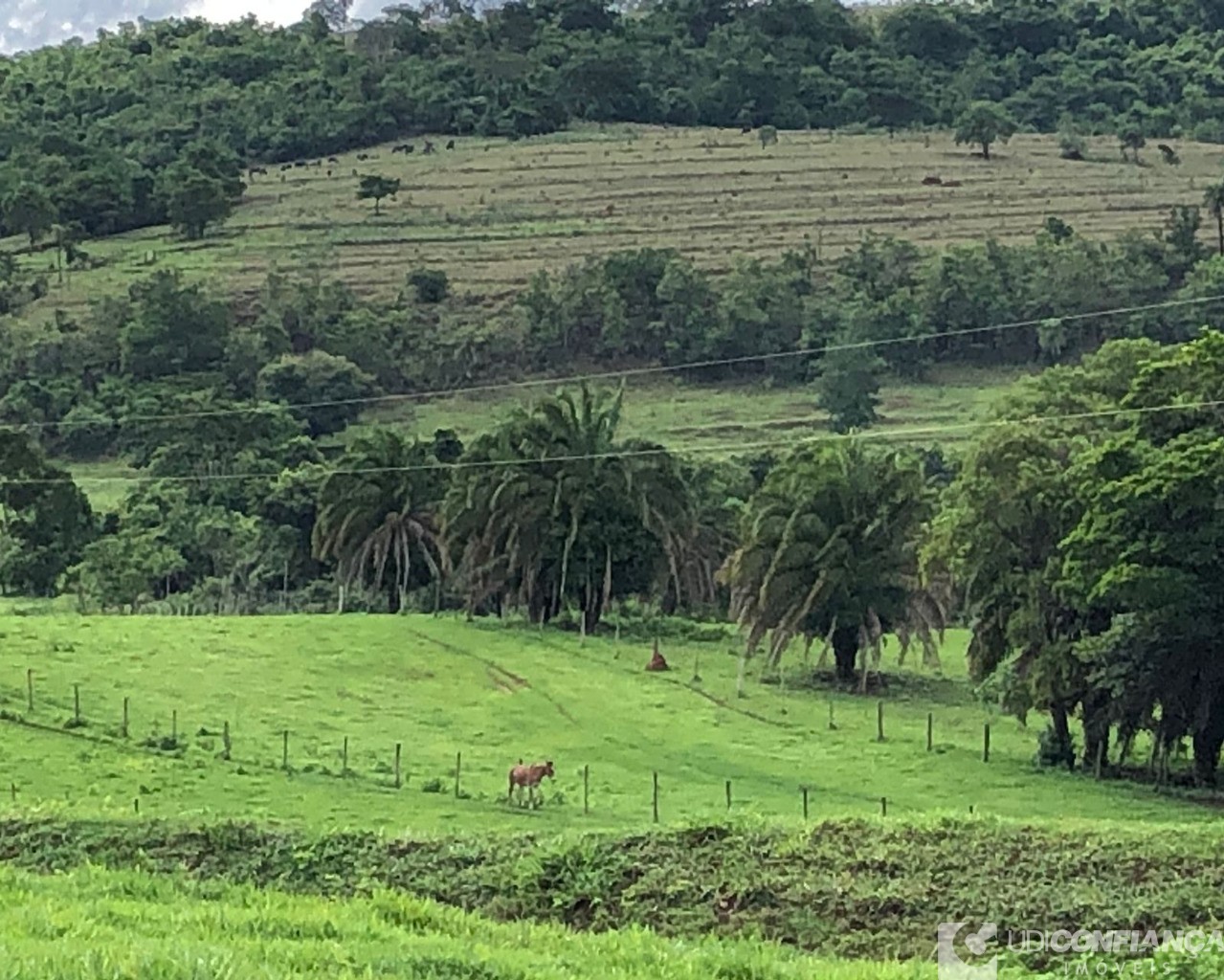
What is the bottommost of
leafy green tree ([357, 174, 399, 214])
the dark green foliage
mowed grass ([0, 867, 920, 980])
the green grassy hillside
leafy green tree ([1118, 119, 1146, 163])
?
the green grassy hillside

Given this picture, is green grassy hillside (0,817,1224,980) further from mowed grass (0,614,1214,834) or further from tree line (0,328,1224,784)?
tree line (0,328,1224,784)

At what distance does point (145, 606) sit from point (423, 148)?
291ft

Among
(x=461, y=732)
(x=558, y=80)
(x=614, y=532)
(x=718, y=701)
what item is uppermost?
(x=558, y=80)

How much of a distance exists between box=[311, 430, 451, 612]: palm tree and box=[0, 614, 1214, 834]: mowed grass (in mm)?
6513

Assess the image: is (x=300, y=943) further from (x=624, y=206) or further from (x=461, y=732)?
(x=624, y=206)

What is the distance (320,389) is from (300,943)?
→ 81.7 meters

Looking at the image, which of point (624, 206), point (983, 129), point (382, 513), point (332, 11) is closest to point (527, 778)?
point (382, 513)

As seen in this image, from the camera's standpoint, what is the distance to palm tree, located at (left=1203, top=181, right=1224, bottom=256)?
107000 mm

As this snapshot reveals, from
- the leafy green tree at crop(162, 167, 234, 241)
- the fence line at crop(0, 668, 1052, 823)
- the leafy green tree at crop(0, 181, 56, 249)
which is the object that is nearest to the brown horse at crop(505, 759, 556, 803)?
the fence line at crop(0, 668, 1052, 823)

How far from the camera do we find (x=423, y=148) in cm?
13725

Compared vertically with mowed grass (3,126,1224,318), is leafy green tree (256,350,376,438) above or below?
below

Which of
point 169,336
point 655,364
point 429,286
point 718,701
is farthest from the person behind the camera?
point 429,286

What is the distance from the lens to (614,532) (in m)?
49.3

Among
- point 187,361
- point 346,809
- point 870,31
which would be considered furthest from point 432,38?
point 346,809
